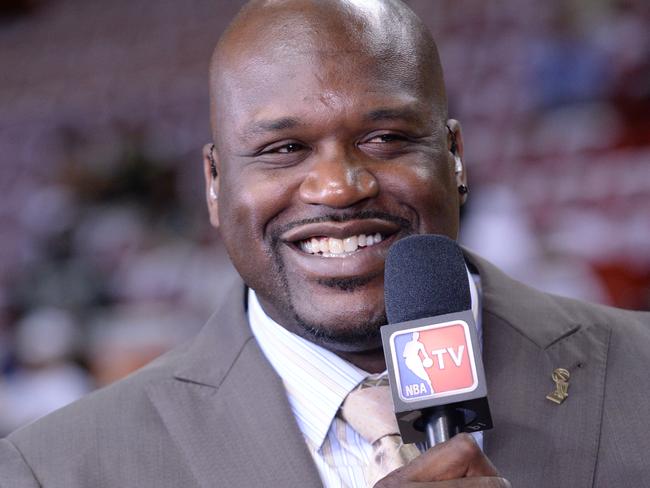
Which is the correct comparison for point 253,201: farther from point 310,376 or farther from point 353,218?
point 310,376

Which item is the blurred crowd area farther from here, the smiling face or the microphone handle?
the microphone handle

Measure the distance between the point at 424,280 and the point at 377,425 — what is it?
32 centimetres

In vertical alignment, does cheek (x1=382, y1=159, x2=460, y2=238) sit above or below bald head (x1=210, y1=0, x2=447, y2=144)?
below

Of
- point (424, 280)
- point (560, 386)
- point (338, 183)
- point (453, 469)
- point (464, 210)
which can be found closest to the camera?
point (453, 469)

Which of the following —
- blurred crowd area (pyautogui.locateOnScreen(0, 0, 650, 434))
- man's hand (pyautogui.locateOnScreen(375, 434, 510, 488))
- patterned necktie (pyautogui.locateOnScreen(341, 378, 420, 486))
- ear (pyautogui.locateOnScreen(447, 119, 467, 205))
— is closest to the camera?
man's hand (pyautogui.locateOnScreen(375, 434, 510, 488))

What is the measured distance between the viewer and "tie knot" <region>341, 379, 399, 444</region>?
5.01ft

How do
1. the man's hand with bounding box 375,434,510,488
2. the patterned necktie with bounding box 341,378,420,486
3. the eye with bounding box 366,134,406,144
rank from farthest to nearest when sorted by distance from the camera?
the eye with bounding box 366,134,406,144 → the patterned necktie with bounding box 341,378,420,486 → the man's hand with bounding box 375,434,510,488

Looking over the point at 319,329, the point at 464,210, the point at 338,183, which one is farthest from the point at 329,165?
the point at 464,210

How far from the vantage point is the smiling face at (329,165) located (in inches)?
61.5


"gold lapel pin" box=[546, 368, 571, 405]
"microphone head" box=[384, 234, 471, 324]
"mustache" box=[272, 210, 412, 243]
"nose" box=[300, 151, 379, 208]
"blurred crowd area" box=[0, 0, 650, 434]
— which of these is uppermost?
"nose" box=[300, 151, 379, 208]

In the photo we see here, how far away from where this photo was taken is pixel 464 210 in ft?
15.5

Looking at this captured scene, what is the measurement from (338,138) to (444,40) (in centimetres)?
548

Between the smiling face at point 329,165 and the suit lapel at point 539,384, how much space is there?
0.22 metres

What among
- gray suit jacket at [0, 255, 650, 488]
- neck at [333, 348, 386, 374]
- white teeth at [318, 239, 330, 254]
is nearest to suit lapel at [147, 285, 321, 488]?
gray suit jacket at [0, 255, 650, 488]
